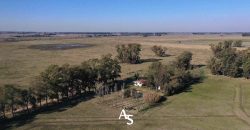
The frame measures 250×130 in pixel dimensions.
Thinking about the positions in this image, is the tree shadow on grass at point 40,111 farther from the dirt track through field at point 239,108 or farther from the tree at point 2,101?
the dirt track through field at point 239,108

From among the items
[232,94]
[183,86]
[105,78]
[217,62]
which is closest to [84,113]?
[105,78]

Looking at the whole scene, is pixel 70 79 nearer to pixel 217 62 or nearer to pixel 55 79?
pixel 55 79

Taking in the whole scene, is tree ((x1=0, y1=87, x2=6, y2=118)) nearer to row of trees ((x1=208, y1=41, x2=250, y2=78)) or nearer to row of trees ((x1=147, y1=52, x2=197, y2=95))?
row of trees ((x1=147, y1=52, x2=197, y2=95))

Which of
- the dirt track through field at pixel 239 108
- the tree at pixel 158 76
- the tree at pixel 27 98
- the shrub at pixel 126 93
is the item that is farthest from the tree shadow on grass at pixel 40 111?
the dirt track through field at pixel 239 108

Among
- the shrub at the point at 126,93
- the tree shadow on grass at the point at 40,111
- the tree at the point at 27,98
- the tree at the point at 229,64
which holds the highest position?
the tree at the point at 229,64

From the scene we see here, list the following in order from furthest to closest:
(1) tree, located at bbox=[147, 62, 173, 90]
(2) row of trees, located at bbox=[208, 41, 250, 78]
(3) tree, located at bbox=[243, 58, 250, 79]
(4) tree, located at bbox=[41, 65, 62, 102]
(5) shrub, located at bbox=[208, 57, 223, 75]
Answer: (5) shrub, located at bbox=[208, 57, 223, 75] < (2) row of trees, located at bbox=[208, 41, 250, 78] < (3) tree, located at bbox=[243, 58, 250, 79] < (1) tree, located at bbox=[147, 62, 173, 90] < (4) tree, located at bbox=[41, 65, 62, 102]

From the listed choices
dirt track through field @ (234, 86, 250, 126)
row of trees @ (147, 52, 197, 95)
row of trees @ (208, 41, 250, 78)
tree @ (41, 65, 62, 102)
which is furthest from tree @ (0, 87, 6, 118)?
row of trees @ (208, 41, 250, 78)
